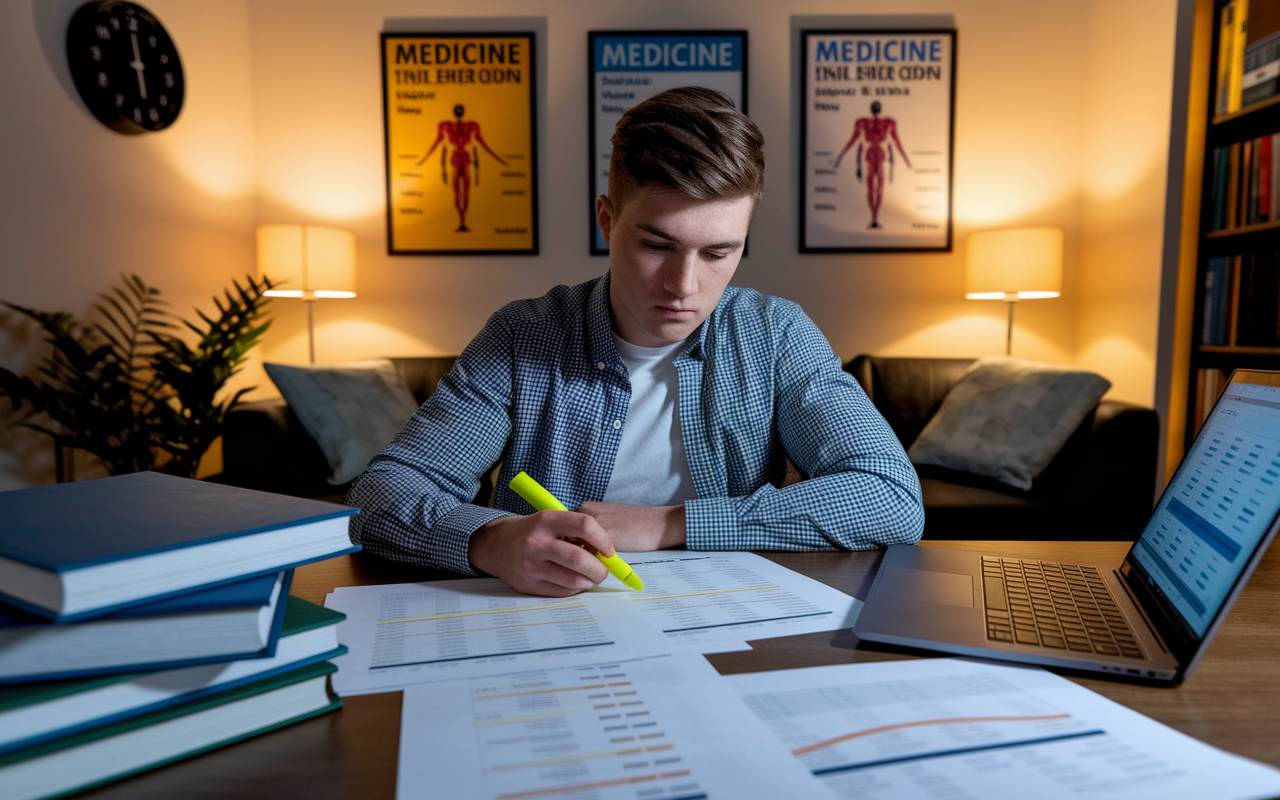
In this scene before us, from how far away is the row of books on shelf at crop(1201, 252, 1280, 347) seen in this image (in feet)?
7.85

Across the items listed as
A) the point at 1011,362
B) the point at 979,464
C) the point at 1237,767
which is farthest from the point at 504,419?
the point at 1011,362

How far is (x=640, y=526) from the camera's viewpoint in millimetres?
902

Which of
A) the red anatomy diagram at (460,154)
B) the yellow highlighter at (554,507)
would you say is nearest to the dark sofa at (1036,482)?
the red anatomy diagram at (460,154)

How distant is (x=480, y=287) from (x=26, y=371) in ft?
Answer: 5.44


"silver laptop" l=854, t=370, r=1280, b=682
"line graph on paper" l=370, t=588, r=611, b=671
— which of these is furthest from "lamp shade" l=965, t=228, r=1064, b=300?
"line graph on paper" l=370, t=588, r=611, b=671

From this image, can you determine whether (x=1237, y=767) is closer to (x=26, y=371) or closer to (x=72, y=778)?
(x=72, y=778)

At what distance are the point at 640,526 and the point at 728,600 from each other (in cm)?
23

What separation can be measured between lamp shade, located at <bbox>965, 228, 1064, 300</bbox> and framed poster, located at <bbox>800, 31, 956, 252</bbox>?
381mm

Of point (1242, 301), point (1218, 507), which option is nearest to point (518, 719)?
point (1218, 507)

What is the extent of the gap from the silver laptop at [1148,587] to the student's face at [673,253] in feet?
1.56

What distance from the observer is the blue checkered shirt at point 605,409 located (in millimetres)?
1099

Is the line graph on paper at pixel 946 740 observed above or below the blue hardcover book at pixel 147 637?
below

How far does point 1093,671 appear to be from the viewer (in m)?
0.54

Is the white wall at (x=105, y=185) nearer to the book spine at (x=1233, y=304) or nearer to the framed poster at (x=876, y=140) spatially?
the framed poster at (x=876, y=140)
